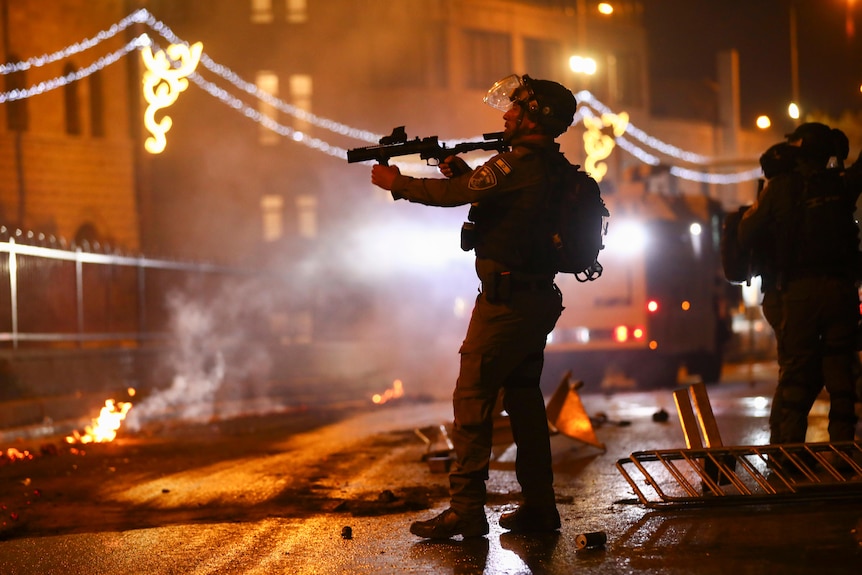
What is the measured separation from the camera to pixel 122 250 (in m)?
16.2

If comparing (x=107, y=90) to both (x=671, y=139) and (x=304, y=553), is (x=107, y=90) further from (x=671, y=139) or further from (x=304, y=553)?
(x=304, y=553)

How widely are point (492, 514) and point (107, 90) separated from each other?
1049 inches

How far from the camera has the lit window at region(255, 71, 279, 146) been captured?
30.6 metres

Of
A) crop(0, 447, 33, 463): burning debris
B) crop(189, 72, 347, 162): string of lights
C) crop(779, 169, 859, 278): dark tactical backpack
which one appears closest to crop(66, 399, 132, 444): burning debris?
crop(0, 447, 33, 463): burning debris

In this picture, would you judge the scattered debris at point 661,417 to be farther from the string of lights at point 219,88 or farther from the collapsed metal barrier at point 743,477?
the string of lights at point 219,88

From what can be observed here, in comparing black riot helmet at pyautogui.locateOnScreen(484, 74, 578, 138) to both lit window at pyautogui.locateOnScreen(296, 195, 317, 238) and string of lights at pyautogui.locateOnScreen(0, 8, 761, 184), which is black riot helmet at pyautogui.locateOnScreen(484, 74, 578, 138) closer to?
string of lights at pyautogui.locateOnScreen(0, 8, 761, 184)

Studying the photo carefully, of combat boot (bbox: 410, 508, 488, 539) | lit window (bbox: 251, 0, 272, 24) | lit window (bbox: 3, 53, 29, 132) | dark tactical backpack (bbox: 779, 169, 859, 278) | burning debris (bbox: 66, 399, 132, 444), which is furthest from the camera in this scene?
lit window (bbox: 251, 0, 272, 24)

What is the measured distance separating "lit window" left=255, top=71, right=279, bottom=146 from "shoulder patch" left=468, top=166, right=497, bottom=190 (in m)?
26.3

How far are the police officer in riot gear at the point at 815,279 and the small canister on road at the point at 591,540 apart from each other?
214 cm

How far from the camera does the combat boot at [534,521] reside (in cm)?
477

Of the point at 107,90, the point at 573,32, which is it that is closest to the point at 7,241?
the point at 107,90

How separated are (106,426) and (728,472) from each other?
28.6ft

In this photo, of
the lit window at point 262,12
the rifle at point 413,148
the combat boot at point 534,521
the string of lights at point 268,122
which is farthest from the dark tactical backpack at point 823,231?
the lit window at point 262,12

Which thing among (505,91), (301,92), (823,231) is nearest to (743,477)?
Result: (823,231)
